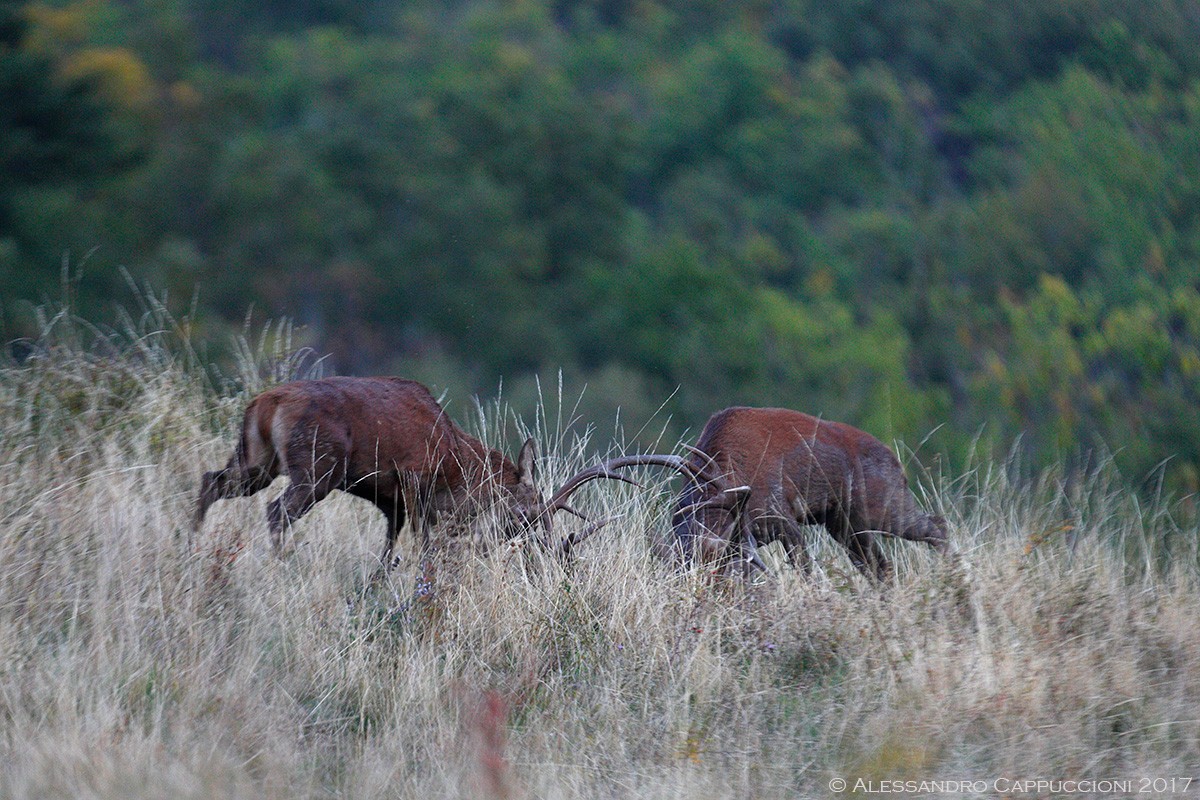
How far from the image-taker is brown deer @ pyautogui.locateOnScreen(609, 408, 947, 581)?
305 inches

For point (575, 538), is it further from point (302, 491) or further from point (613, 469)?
point (302, 491)

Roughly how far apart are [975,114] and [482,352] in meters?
14.5

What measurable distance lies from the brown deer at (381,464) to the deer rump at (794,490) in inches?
26.4

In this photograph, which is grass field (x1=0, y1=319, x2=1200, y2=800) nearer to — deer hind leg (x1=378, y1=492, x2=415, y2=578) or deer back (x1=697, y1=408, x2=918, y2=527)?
deer hind leg (x1=378, y1=492, x2=415, y2=578)

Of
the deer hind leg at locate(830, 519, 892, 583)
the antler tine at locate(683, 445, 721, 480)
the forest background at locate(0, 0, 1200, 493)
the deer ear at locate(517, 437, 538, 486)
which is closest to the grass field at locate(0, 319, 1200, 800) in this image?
the deer hind leg at locate(830, 519, 892, 583)

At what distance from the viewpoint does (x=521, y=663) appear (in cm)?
631

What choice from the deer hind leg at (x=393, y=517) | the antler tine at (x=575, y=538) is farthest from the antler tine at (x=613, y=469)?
the deer hind leg at (x=393, y=517)

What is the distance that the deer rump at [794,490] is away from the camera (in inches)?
305

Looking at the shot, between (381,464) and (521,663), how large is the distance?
190 centimetres

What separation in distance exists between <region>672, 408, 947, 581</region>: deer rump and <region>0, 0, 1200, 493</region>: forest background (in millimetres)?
15468

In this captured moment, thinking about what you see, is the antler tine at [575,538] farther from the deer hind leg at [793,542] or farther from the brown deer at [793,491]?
the deer hind leg at [793,542]

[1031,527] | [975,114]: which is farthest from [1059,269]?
[1031,527]

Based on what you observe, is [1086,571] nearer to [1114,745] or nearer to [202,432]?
[1114,745]

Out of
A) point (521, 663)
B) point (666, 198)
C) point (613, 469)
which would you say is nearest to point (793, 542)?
point (613, 469)
